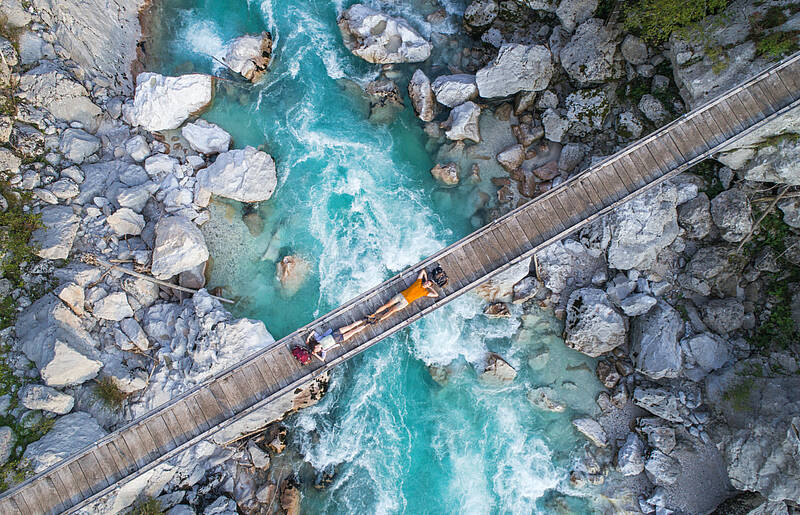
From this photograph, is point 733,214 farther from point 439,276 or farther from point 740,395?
point 439,276

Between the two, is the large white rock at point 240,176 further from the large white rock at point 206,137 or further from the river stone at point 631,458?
the river stone at point 631,458

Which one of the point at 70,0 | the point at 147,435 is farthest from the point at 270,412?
the point at 70,0

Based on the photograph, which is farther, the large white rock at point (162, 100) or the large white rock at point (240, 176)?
the large white rock at point (162, 100)

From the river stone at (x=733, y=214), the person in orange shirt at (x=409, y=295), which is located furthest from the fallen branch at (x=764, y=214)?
the person in orange shirt at (x=409, y=295)

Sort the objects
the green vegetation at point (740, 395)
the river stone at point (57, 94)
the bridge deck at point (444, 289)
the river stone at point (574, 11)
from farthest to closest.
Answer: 1. the river stone at point (574, 11)
2. the river stone at point (57, 94)
3. the green vegetation at point (740, 395)
4. the bridge deck at point (444, 289)

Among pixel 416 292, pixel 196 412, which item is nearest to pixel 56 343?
pixel 196 412

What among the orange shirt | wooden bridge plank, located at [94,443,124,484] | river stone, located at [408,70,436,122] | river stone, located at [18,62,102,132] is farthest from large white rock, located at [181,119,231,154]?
wooden bridge plank, located at [94,443,124,484]

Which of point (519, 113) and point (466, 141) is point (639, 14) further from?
point (466, 141)
